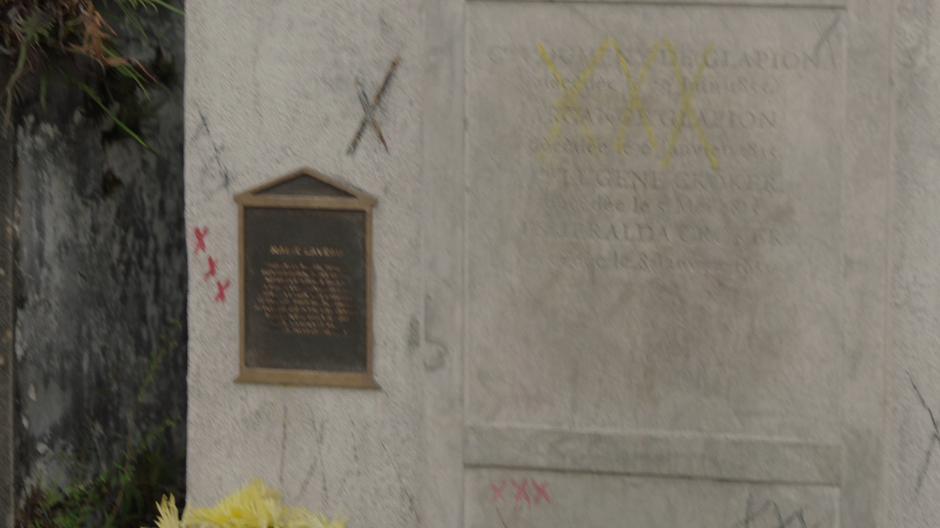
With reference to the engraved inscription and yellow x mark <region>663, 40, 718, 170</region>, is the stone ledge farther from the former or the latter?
yellow x mark <region>663, 40, 718, 170</region>

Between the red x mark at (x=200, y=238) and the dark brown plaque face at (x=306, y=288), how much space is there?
0.13 metres

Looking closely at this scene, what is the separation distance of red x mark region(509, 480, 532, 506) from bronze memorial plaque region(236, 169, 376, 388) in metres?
0.53

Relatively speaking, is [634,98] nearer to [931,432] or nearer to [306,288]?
[306,288]

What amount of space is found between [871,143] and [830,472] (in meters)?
0.91

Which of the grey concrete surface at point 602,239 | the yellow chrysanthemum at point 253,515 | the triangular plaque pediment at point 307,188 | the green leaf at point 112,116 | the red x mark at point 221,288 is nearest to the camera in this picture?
the grey concrete surface at point 602,239

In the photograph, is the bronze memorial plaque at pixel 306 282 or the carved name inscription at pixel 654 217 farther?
the bronze memorial plaque at pixel 306 282

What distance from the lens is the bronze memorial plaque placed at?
14.6ft

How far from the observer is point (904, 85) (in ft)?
13.6

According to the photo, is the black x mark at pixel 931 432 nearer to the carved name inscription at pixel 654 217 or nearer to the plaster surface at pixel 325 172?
the carved name inscription at pixel 654 217

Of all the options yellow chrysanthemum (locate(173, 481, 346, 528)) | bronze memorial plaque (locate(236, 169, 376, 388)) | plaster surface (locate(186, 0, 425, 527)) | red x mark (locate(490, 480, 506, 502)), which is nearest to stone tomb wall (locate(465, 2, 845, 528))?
red x mark (locate(490, 480, 506, 502))

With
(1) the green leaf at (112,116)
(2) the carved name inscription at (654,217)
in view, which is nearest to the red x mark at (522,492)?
(2) the carved name inscription at (654,217)

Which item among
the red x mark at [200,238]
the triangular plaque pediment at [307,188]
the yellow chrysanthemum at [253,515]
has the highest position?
the triangular plaque pediment at [307,188]

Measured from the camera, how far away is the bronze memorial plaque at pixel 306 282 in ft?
14.6

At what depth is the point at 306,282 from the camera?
447 cm
